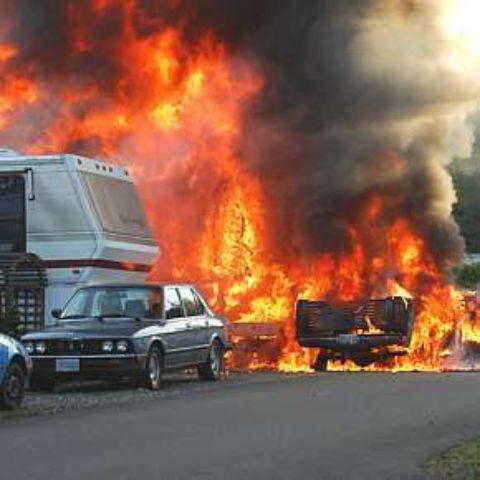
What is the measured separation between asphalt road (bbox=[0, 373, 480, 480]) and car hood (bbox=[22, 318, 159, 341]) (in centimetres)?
106

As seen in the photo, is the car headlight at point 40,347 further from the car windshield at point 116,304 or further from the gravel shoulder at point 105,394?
the car windshield at point 116,304

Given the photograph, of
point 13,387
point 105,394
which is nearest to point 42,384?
point 105,394

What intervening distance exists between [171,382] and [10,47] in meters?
10.2

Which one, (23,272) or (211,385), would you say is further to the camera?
(23,272)

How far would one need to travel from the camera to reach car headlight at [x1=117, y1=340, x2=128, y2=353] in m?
15.3

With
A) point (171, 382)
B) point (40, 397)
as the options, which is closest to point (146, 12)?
point (171, 382)

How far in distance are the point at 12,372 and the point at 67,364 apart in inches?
87.9

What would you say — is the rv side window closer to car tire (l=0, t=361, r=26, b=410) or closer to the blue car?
the blue car

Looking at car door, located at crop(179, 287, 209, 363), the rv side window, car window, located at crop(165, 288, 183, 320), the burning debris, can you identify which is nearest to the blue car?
car window, located at crop(165, 288, 183, 320)

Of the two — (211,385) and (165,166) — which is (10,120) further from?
(211,385)

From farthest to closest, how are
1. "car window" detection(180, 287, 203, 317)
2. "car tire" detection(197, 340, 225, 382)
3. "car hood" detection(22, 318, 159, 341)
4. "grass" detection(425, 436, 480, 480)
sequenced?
"car tire" detection(197, 340, 225, 382) → "car window" detection(180, 287, 203, 317) → "car hood" detection(22, 318, 159, 341) → "grass" detection(425, 436, 480, 480)

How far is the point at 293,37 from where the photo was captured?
2483 centimetres

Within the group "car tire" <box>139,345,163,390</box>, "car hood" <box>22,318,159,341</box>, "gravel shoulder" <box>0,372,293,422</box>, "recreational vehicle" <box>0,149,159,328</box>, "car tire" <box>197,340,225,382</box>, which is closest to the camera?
"gravel shoulder" <box>0,372,293,422</box>

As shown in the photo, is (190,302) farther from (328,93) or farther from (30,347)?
(328,93)
